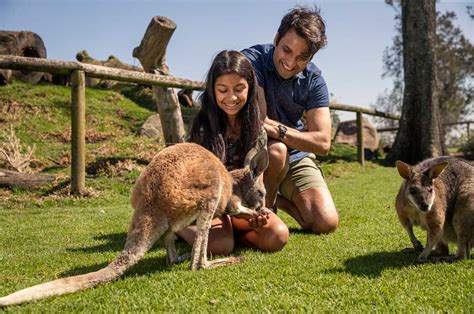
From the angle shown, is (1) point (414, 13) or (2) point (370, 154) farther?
(2) point (370, 154)

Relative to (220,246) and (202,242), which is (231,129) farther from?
(202,242)

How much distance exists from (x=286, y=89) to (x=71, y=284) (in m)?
2.66

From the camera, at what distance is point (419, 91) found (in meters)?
11.4

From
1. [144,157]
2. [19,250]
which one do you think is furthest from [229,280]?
[144,157]

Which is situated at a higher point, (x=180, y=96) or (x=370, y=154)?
(x=180, y=96)

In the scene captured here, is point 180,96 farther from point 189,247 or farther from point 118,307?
point 118,307

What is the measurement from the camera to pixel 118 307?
2.26 meters

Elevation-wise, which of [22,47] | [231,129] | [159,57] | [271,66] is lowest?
[231,129]

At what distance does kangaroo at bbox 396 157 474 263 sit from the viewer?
117 inches

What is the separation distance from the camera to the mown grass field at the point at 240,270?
2.28 m

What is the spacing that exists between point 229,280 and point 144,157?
4.92 m

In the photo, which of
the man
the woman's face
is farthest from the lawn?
the woman's face

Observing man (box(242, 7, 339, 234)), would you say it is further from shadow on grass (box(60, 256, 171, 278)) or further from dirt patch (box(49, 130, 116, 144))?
dirt patch (box(49, 130, 116, 144))

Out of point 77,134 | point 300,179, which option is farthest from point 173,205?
point 77,134
